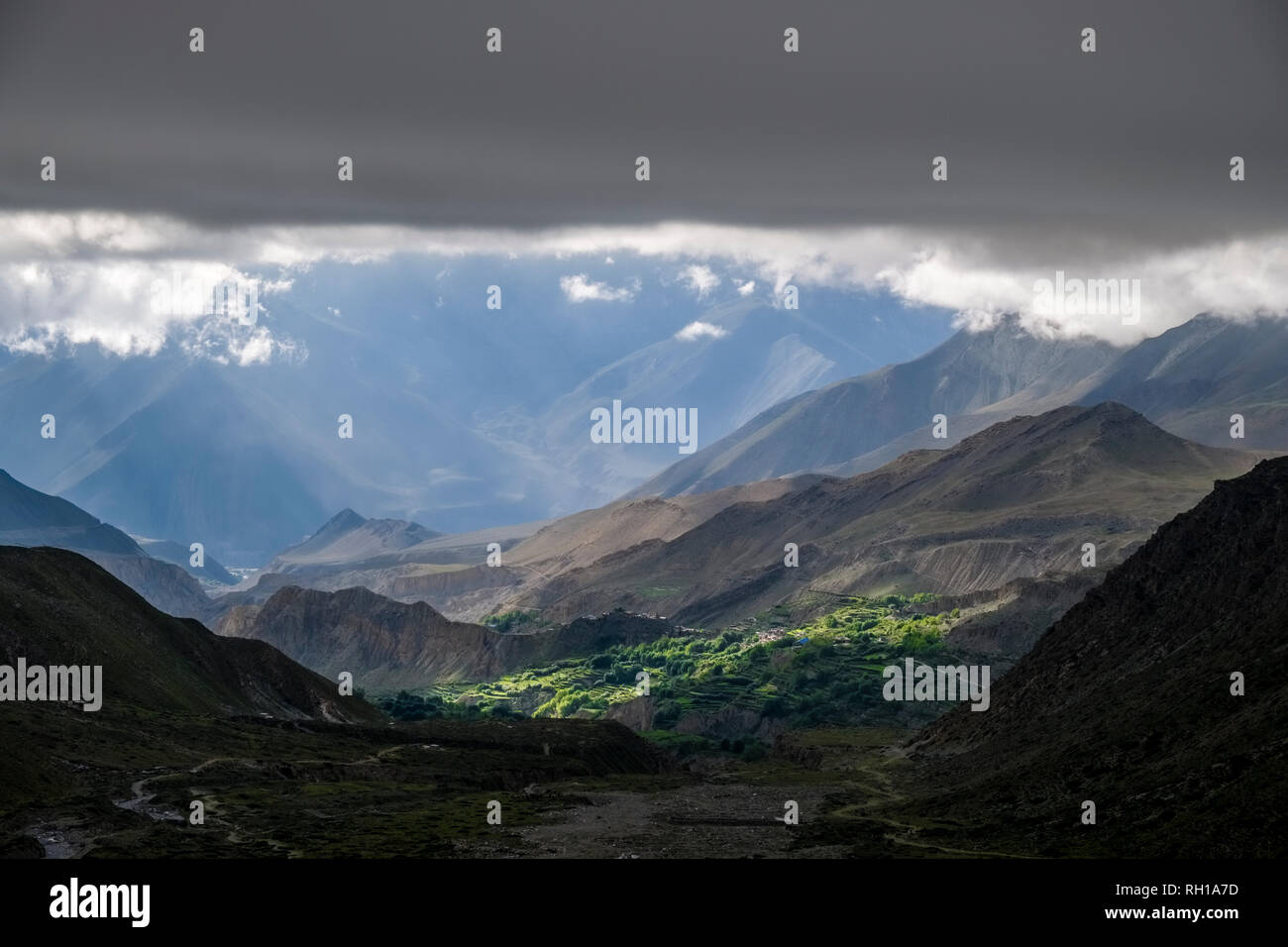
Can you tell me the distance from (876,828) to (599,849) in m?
22.9

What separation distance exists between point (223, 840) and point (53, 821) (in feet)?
41.2

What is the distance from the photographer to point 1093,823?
118 m

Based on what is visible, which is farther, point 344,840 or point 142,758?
point 142,758

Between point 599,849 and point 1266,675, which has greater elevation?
point 1266,675

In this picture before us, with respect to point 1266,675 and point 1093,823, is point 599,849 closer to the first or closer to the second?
point 1093,823
